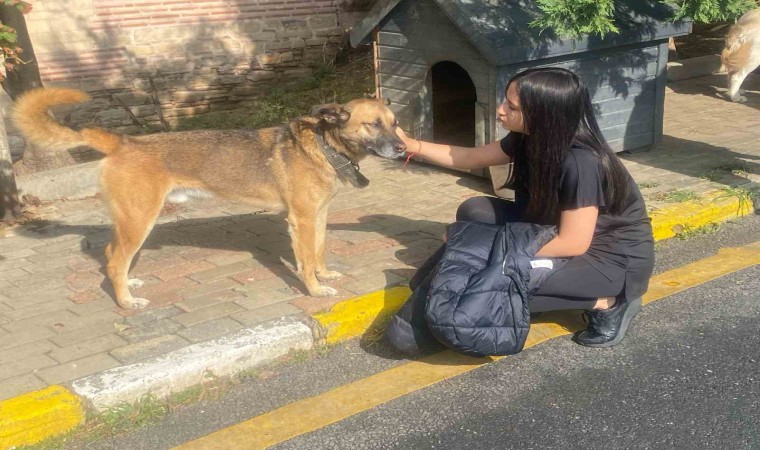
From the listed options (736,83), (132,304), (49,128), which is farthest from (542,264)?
(736,83)

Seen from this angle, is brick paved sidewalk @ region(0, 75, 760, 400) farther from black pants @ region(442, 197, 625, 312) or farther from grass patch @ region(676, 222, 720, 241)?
black pants @ region(442, 197, 625, 312)

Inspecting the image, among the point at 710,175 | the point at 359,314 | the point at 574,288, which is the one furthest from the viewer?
the point at 710,175

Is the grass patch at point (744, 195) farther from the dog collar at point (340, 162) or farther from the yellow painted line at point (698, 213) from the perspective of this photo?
the dog collar at point (340, 162)

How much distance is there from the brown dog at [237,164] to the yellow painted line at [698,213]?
2.14 m

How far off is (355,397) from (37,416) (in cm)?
139

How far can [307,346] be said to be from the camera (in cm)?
438

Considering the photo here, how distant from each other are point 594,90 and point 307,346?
4232 mm

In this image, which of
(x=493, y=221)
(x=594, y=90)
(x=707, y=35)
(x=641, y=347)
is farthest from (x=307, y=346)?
(x=707, y=35)

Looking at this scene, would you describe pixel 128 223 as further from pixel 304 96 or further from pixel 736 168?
pixel 304 96

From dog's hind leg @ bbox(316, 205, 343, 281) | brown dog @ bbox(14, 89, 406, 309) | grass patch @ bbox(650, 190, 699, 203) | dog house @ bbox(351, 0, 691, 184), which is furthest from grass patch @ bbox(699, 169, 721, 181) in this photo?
dog's hind leg @ bbox(316, 205, 343, 281)

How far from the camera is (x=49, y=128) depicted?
16.0ft

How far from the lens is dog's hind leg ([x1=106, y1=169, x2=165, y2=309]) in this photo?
4.79 m

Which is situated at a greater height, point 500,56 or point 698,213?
point 500,56

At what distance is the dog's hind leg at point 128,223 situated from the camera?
4785 mm
